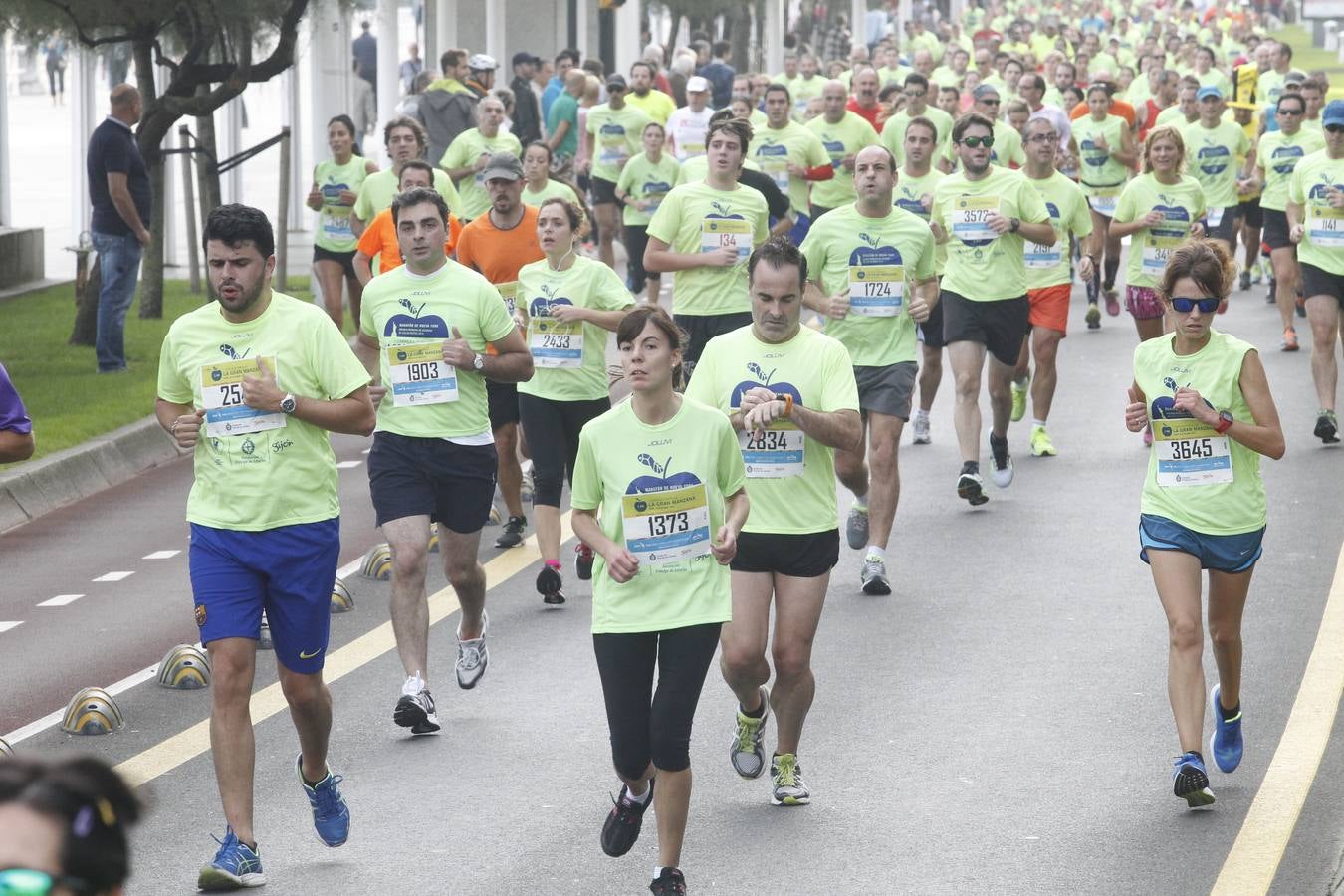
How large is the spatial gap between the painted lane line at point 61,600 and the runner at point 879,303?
365 cm

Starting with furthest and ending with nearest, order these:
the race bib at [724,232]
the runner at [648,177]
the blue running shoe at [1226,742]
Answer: the runner at [648,177] < the race bib at [724,232] < the blue running shoe at [1226,742]

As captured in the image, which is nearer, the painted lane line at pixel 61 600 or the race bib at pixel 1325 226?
the painted lane line at pixel 61 600

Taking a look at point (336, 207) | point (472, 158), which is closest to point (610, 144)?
point (472, 158)

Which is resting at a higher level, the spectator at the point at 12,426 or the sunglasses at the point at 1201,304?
the sunglasses at the point at 1201,304

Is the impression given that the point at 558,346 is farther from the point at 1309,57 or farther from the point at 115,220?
the point at 1309,57

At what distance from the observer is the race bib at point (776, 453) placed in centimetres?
746

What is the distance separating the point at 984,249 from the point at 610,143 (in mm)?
10239

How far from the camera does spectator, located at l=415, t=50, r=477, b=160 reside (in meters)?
21.0

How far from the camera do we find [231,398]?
6.85 m

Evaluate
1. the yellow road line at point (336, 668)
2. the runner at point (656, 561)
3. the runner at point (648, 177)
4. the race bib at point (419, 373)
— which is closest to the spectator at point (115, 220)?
the runner at point (648, 177)

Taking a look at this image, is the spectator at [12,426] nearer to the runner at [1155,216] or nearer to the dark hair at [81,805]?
the dark hair at [81,805]

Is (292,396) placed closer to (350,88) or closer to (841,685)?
(841,685)

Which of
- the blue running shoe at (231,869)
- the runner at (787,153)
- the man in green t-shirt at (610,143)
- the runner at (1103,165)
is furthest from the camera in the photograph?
the man in green t-shirt at (610,143)

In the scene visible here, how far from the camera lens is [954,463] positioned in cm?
1402
